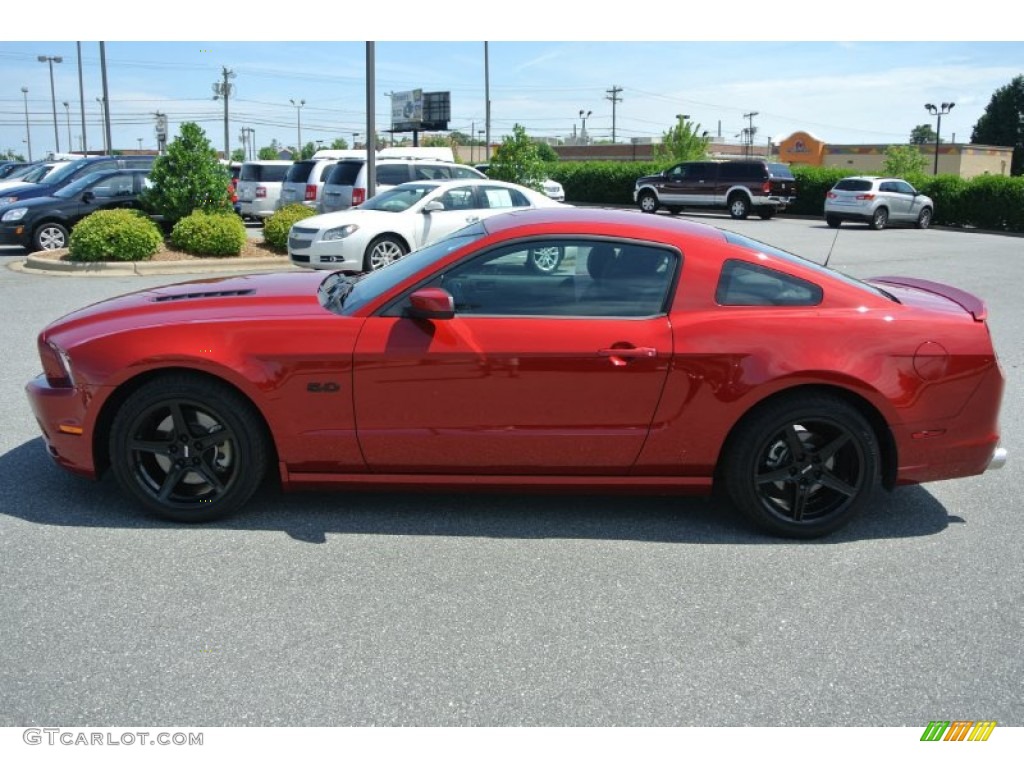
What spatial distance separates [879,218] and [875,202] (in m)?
0.65

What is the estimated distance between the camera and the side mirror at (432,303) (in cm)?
430

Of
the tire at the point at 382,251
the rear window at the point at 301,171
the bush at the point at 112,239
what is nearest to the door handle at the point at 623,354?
the tire at the point at 382,251

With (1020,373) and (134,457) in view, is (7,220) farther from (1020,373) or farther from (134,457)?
(1020,373)

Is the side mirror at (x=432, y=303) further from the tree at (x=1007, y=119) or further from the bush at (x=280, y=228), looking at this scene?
the tree at (x=1007, y=119)

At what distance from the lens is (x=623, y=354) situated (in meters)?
4.37

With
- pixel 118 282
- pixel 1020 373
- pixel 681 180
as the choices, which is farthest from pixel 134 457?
pixel 681 180

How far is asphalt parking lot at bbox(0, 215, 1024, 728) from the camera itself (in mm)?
3127

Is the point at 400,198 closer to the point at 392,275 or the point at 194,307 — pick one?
the point at 392,275

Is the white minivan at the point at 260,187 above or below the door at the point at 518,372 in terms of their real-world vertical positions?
above

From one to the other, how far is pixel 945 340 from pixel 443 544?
2569 millimetres

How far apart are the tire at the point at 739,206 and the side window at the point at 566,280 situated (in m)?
29.2

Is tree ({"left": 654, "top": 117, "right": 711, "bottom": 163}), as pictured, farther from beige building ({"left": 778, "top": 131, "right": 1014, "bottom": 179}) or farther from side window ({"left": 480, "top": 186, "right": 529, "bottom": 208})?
side window ({"left": 480, "top": 186, "right": 529, "bottom": 208})

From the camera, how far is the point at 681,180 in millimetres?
33625
